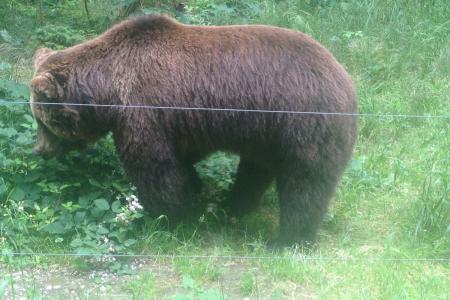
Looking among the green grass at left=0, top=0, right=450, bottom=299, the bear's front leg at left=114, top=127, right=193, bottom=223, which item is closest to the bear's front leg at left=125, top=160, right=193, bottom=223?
the bear's front leg at left=114, top=127, right=193, bottom=223

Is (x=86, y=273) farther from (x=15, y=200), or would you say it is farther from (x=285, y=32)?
(x=285, y=32)

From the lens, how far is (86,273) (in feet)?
19.2

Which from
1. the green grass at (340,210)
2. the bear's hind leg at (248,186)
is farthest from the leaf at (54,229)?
the bear's hind leg at (248,186)

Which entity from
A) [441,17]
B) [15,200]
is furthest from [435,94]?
[15,200]

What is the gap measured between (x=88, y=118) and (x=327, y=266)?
7.15 feet

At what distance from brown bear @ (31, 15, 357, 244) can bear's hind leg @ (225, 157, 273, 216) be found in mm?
432

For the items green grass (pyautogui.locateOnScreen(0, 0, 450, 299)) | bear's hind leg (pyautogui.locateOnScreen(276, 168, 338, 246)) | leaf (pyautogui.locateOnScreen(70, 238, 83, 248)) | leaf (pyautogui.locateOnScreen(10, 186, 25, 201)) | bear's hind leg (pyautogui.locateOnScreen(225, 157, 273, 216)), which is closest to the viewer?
green grass (pyautogui.locateOnScreen(0, 0, 450, 299))

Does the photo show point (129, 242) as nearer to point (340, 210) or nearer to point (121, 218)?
point (121, 218)

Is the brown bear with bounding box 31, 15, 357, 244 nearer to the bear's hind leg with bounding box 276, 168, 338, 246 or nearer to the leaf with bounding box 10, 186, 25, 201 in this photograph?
the bear's hind leg with bounding box 276, 168, 338, 246

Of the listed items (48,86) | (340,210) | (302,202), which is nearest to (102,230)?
(48,86)

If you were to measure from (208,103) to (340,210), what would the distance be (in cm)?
165

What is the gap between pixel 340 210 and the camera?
22.8ft

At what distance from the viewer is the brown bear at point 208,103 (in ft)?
19.6

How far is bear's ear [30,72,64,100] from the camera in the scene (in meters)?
6.24
